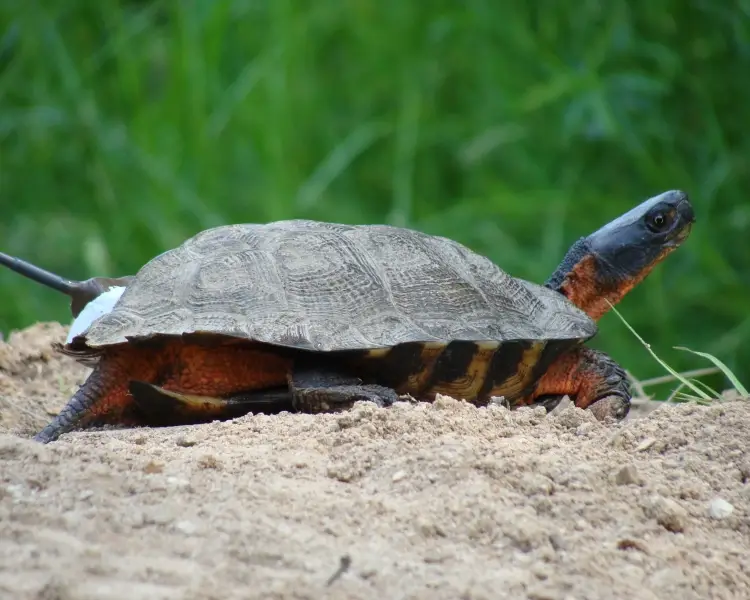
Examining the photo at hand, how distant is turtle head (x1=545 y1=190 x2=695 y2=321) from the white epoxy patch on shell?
1.46m

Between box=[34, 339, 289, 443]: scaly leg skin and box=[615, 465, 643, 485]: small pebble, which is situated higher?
box=[615, 465, 643, 485]: small pebble

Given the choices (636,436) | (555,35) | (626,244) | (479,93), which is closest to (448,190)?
(479,93)

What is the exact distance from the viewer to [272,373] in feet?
8.59

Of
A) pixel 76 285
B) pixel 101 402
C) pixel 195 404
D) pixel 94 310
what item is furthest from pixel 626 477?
pixel 76 285

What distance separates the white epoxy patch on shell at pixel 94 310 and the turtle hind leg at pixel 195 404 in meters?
0.29

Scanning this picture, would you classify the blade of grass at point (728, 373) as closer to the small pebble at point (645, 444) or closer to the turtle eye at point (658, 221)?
the small pebble at point (645, 444)

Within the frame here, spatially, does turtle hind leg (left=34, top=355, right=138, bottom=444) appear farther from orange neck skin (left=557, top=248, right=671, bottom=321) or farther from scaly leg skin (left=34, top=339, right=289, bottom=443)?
orange neck skin (left=557, top=248, right=671, bottom=321)

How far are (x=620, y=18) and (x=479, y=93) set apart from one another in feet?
2.94

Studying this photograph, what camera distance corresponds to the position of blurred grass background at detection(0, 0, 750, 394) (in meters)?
5.16

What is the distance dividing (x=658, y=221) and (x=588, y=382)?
2.19 ft

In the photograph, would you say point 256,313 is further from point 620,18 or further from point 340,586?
point 620,18

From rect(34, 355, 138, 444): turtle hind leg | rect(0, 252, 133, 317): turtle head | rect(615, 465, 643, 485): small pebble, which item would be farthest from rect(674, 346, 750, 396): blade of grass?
rect(0, 252, 133, 317): turtle head

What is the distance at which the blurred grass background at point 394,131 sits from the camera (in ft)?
16.9

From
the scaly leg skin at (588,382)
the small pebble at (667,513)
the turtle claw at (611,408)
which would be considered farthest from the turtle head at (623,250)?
the small pebble at (667,513)
